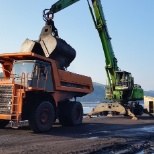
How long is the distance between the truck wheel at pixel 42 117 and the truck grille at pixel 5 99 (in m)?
0.94

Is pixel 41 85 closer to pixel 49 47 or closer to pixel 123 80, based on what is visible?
pixel 49 47

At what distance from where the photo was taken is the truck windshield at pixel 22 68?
11703 millimetres

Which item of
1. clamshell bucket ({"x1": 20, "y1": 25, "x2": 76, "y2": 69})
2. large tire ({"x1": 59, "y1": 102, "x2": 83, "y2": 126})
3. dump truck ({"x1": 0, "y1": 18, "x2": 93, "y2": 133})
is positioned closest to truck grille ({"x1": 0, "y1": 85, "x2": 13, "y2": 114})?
dump truck ({"x1": 0, "y1": 18, "x2": 93, "y2": 133})

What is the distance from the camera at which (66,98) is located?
1358 centimetres

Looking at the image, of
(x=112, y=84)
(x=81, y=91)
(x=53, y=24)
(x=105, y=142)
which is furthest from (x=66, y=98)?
(x=112, y=84)

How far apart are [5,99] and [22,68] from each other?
1565 mm

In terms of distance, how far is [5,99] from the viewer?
36.3ft

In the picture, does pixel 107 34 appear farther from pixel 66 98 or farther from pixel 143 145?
pixel 143 145

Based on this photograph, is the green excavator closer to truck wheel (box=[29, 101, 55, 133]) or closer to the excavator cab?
the excavator cab

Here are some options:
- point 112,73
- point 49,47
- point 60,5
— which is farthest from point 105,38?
point 49,47

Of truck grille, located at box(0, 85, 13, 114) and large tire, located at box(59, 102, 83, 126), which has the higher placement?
truck grille, located at box(0, 85, 13, 114)

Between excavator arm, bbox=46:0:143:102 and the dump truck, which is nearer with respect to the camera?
the dump truck

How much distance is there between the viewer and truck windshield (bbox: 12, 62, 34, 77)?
11703mm

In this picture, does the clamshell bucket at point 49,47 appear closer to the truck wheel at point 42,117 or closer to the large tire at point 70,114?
the large tire at point 70,114
